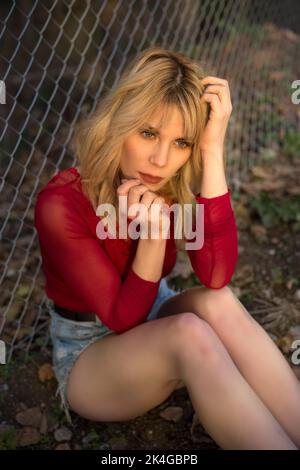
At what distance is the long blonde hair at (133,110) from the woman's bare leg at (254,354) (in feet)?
1.66

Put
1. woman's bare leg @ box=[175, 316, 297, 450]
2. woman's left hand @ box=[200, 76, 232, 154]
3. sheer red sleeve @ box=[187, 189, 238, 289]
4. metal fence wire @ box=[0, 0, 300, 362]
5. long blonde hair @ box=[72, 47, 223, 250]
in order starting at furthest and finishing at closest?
metal fence wire @ box=[0, 0, 300, 362] → sheer red sleeve @ box=[187, 189, 238, 289] → woman's left hand @ box=[200, 76, 232, 154] → long blonde hair @ box=[72, 47, 223, 250] → woman's bare leg @ box=[175, 316, 297, 450]

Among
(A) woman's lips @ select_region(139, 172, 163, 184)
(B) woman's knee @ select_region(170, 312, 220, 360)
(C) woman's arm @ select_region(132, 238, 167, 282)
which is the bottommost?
(B) woman's knee @ select_region(170, 312, 220, 360)

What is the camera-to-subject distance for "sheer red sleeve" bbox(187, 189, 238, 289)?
2.35m

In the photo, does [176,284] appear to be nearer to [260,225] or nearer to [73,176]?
[260,225]

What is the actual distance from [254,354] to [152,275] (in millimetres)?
457

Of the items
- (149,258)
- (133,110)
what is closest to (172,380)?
(149,258)

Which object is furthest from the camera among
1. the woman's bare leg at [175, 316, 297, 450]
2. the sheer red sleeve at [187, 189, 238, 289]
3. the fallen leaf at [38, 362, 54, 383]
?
the fallen leaf at [38, 362, 54, 383]

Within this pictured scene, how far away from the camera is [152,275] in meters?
2.20

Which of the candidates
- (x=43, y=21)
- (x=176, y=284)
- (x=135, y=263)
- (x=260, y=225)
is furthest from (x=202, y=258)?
(x=43, y=21)

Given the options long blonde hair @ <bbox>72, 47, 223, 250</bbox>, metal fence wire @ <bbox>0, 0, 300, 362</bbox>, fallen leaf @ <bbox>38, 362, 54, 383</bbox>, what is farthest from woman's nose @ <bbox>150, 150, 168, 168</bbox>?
fallen leaf @ <bbox>38, 362, 54, 383</bbox>

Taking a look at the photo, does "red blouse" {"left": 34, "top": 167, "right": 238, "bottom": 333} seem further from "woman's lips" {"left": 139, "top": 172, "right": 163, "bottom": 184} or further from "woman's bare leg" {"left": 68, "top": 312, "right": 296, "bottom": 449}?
"woman's lips" {"left": 139, "top": 172, "right": 163, "bottom": 184}

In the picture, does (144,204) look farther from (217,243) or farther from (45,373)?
(45,373)

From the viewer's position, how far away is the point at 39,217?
7.18 feet

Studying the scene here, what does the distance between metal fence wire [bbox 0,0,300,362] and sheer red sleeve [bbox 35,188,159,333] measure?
78cm
